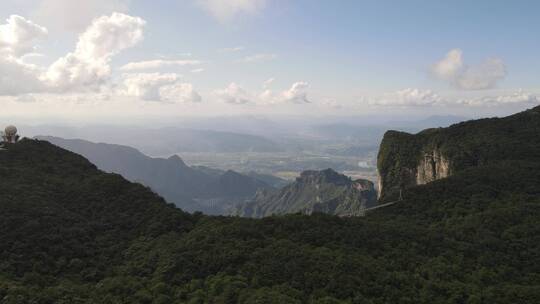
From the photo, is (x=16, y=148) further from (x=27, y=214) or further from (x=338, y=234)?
(x=338, y=234)

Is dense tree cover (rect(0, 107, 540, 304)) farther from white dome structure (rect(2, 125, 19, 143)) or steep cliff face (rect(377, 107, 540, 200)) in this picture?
steep cliff face (rect(377, 107, 540, 200))

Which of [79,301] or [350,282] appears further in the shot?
[350,282]

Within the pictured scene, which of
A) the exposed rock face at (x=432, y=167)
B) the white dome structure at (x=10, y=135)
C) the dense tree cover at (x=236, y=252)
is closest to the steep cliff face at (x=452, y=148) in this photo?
the exposed rock face at (x=432, y=167)

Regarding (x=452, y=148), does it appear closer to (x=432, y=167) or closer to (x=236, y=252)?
(x=432, y=167)

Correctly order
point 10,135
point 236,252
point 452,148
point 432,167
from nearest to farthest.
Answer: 1. point 236,252
2. point 10,135
3. point 452,148
4. point 432,167

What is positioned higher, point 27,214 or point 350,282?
point 27,214

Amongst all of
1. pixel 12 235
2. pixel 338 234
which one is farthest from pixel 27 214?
pixel 338 234

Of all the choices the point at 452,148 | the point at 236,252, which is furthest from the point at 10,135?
the point at 452,148

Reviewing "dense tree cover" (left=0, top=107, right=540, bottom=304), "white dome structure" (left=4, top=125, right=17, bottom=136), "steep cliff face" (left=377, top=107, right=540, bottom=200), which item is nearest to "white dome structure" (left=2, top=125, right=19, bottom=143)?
"white dome structure" (left=4, top=125, right=17, bottom=136)
